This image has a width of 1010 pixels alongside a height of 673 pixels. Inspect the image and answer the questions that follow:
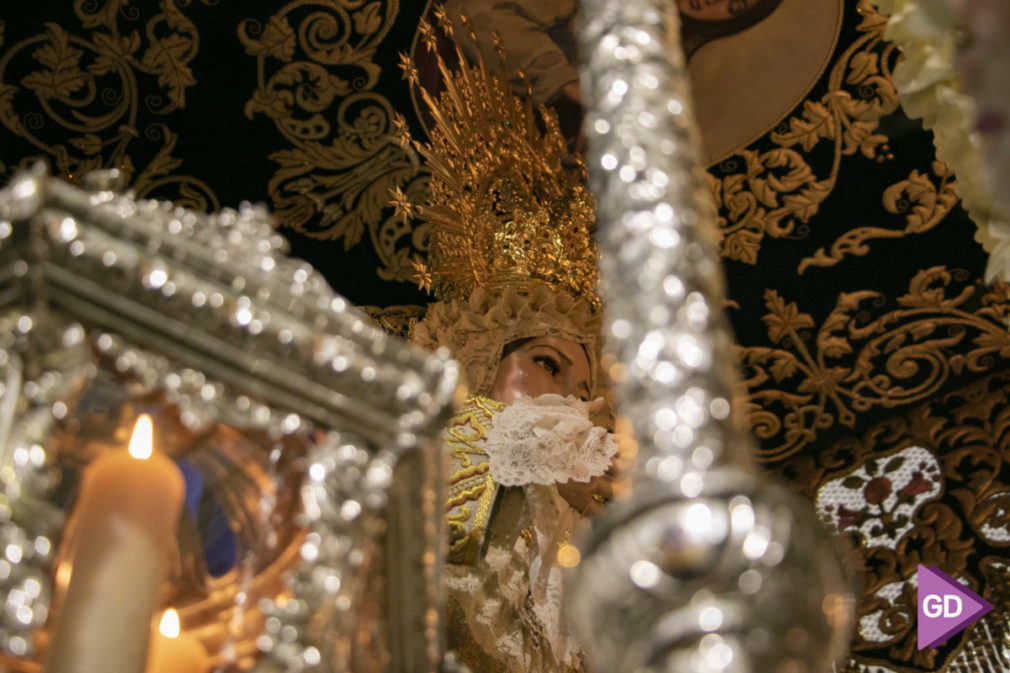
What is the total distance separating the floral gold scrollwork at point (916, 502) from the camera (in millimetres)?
1808

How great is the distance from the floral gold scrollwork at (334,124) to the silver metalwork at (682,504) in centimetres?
137

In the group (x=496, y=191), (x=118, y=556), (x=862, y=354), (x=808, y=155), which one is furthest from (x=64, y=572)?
(x=862, y=354)

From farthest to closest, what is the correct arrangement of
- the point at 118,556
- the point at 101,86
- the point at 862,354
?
the point at 862,354 < the point at 101,86 < the point at 118,556

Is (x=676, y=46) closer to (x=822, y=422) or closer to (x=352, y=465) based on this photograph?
(x=352, y=465)

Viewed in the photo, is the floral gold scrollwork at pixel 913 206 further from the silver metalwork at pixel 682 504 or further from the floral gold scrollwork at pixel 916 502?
the silver metalwork at pixel 682 504

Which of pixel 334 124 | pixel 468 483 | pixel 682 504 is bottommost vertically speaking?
pixel 682 504

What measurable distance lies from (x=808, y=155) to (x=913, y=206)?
0.19 m

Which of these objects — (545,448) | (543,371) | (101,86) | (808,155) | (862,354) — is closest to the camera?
(545,448)

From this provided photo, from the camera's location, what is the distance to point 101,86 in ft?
5.67

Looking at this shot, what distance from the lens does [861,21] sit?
5.67 feet

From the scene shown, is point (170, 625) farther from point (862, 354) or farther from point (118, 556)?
point (862, 354)

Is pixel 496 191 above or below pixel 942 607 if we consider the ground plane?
above

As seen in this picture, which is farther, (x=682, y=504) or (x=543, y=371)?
(x=543, y=371)

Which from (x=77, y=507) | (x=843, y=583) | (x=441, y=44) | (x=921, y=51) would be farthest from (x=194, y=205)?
(x=843, y=583)
